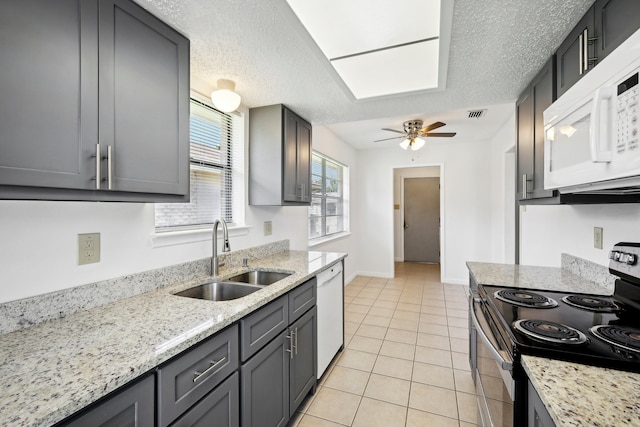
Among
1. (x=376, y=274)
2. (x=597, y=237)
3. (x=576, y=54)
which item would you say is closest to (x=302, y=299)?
(x=597, y=237)

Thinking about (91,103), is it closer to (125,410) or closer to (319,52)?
(125,410)

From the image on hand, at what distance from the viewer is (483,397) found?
1.44m

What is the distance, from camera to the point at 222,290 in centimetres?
179

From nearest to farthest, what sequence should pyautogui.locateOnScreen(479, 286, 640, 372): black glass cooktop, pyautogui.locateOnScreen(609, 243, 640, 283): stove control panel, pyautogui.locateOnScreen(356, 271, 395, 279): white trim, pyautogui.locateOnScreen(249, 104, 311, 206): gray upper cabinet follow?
pyautogui.locateOnScreen(479, 286, 640, 372): black glass cooktop
pyautogui.locateOnScreen(609, 243, 640, 283): stove control panel
pyautogui.locateOnScreen(249, 104, 311, 206): gray upper cabinet
pyautogui.locateOnScreen(356, 271, 395, 279): white trim

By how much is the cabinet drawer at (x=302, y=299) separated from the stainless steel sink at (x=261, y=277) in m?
0.21

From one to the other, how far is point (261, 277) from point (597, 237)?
2.14 meters

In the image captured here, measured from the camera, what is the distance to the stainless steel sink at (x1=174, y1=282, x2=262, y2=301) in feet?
5.67

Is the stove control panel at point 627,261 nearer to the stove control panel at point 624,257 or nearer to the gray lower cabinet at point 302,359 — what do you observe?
the stove control panel at point 624,257

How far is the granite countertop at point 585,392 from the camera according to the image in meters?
0.66

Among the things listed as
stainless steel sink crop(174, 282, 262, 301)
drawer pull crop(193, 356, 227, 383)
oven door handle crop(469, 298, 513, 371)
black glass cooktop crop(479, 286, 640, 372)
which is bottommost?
drawer pull crop(193, 356, 227, 383)

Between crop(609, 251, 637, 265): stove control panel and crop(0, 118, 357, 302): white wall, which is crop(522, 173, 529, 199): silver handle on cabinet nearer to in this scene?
crop(609, 251, 637, 265): stove control panel

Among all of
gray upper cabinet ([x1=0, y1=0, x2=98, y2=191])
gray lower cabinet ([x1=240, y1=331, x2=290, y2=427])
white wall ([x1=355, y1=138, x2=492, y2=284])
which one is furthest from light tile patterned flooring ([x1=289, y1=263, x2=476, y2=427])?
gray upper cabinet ([x1=0, y1=0, x2=98, y2=191])

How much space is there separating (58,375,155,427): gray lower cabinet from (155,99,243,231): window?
3.45 feet

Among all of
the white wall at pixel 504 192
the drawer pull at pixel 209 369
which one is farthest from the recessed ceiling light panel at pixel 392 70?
the white wall at pixel 504 192
